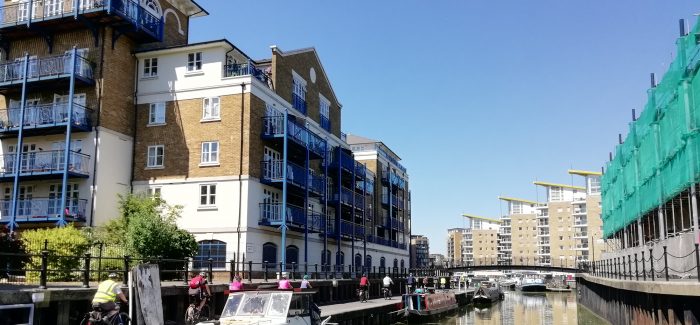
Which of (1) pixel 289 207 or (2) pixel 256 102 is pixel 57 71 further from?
(1) pixel 289 207

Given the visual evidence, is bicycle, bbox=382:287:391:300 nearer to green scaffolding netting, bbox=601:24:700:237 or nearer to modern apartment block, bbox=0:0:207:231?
green scaffolding netting, bbox=601:24:700:237

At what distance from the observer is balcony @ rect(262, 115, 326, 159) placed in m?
35.7

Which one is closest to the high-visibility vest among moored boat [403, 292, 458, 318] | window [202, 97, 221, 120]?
window [202, 97, 221, 120]

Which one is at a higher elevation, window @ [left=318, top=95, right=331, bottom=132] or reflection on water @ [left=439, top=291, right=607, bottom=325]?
window @ [left=318, top=95, right=331, bottom=132]

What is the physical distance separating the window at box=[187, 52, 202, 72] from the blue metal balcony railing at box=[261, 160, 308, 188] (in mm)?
6485

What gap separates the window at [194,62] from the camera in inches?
1393

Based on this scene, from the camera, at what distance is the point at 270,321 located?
1730cm

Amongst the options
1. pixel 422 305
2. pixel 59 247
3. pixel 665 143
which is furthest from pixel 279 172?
pixel 665 143

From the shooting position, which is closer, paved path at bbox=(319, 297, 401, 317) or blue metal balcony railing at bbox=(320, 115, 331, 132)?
paved path at bbox=(319, 297, 401, 317)

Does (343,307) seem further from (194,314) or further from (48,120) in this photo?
(48,120)

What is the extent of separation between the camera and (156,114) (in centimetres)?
3572

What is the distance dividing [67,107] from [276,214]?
40.6 feet

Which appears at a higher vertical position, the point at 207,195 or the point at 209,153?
the point at 209,153

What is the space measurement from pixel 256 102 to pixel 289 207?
20.8 feet
